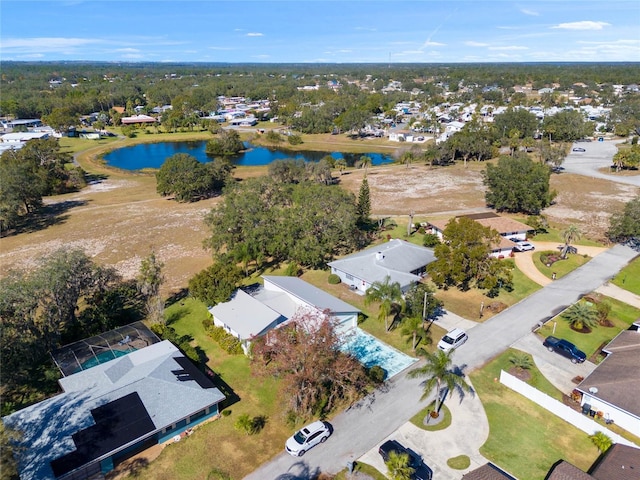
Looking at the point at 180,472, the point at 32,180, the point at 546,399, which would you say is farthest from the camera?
the point at 32,180

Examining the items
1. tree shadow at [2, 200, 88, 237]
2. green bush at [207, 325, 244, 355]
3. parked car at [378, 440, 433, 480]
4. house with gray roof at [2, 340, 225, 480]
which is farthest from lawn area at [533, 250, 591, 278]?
tree shadow at [2, 200, 88, 237]

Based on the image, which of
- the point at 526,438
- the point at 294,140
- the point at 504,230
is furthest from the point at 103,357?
the point at 294,140

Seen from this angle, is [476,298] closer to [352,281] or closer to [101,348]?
[352,281]

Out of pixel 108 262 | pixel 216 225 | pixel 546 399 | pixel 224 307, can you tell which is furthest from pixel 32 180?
pixel 546 399

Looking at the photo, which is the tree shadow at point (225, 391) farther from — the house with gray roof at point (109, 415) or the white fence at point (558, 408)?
the white fence at point (558, 408)

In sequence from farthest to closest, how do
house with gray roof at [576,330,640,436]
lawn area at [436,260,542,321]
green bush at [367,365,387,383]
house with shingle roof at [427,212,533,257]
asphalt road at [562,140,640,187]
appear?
1. asphalt road at [562,140,640,187]
2. house with shingle roof at [427,212,533,257]
3. lawn area at [436,260,542,321]
4. green bush at [367,365,387,383]
5. house with gray roof at [576,330,640,436]

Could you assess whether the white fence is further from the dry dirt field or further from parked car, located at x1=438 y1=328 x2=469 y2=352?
the dry dirt field

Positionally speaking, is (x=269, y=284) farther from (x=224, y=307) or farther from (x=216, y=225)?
(x=216, y=225)
